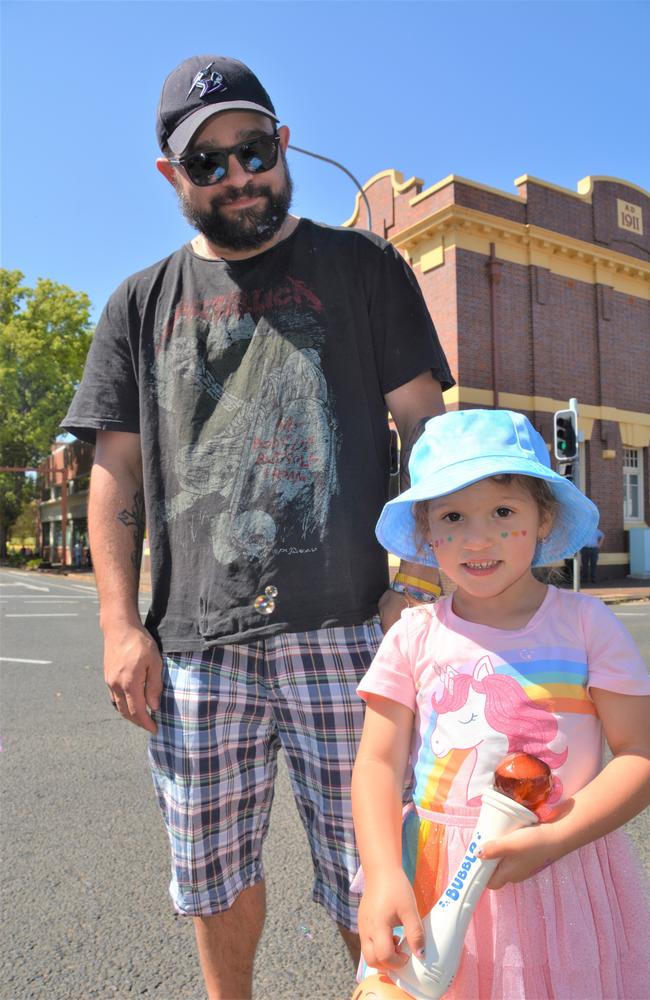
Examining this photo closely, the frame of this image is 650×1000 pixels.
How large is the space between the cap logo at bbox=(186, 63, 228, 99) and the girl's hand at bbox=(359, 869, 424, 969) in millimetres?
1777

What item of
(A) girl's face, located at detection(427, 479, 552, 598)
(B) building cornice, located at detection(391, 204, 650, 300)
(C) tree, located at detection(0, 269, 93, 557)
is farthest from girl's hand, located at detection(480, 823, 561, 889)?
(C) tree, located at detection(0, 269, 93, 557)

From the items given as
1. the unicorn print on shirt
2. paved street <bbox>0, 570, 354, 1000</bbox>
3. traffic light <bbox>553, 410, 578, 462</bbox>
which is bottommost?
paved street <bbox>0, 570, 354, 1000</bbox>

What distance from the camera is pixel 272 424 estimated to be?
193 cm

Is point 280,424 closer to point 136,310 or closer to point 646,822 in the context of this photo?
point 136,310

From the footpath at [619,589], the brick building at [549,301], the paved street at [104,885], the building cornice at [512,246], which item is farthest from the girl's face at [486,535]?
the building cornice at [512,246]

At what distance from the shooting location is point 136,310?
210cm

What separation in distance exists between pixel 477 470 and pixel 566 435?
434 inches

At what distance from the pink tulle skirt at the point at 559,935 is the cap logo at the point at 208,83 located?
5.72 feet

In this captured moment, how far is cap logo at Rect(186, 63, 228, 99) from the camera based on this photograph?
6.26ft

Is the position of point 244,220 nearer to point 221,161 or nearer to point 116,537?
point 221,161

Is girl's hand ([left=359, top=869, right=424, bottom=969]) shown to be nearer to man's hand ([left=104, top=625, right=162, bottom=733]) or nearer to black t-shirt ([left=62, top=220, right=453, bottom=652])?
black t-shirt ([left=62, top=220, right=453, bottom=652])

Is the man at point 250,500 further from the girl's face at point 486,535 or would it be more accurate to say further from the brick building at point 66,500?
the brick building at point 66,500

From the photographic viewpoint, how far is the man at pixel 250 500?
6.05 feet

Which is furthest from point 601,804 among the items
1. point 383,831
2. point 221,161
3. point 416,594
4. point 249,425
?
point 221,161
